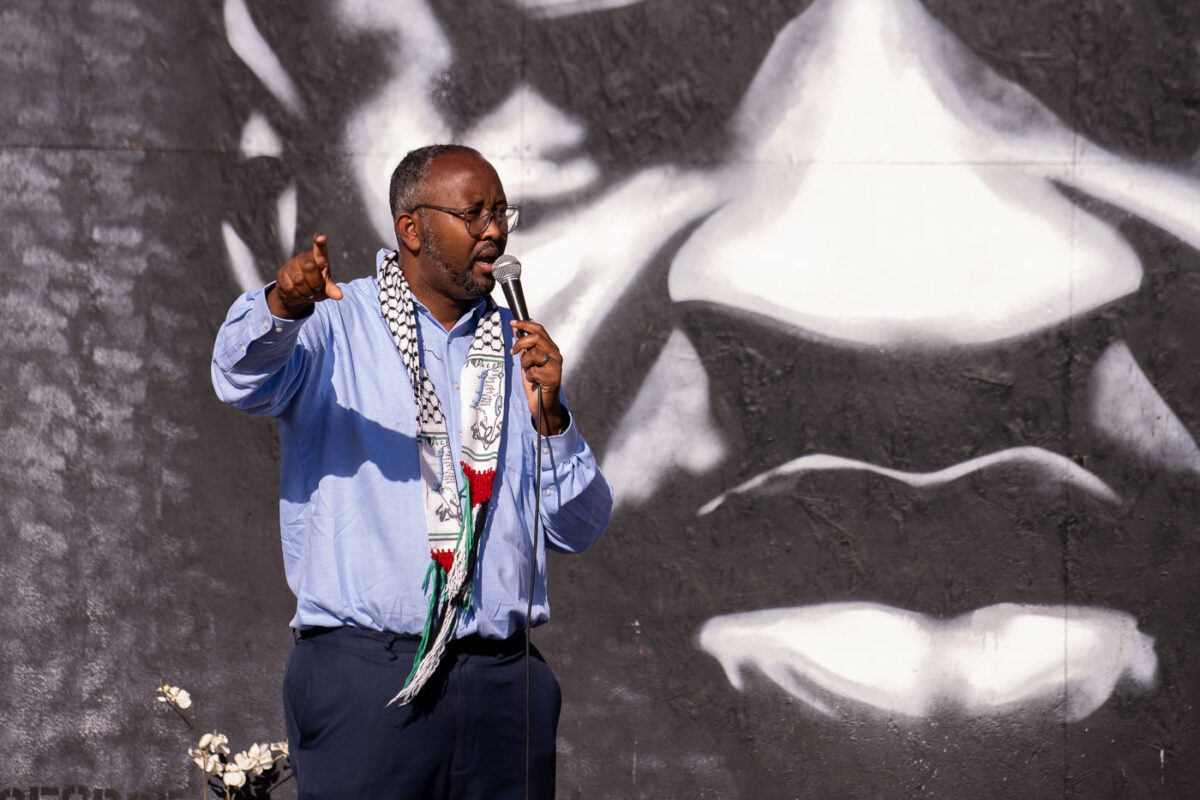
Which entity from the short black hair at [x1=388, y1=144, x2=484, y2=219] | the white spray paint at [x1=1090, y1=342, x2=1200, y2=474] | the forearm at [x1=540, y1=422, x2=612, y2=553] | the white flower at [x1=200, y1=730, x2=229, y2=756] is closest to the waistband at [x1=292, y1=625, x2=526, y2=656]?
the forearm at [x1=540, y1=422, x2=612, y2=553]

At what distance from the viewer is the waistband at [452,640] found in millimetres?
2203

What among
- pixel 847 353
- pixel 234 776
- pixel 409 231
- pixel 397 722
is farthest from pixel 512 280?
pixel 234 776

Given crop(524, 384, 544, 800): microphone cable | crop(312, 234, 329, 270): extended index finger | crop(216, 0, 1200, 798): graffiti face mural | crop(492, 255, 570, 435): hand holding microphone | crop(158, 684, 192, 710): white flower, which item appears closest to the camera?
crop(312, 234, 329, 270): extended index finger

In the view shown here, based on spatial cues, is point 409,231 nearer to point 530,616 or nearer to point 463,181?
point 463,181

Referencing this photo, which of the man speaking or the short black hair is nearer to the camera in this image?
the man speaking

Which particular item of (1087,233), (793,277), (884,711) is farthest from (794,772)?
(1087,233)

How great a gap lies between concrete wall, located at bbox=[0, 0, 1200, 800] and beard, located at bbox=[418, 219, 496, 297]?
4.65 feet

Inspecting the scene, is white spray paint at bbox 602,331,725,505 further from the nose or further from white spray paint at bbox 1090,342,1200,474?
the nose

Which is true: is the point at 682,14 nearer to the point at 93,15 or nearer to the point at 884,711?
the point at 93,15

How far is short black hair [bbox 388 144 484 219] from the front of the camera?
235 centimetres

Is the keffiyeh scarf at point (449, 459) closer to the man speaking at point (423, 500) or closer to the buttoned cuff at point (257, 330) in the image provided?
the man speaking at point (423, 500)

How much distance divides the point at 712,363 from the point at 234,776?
5.58ft

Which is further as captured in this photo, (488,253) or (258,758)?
(258,758)

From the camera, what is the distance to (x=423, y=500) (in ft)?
7.41
